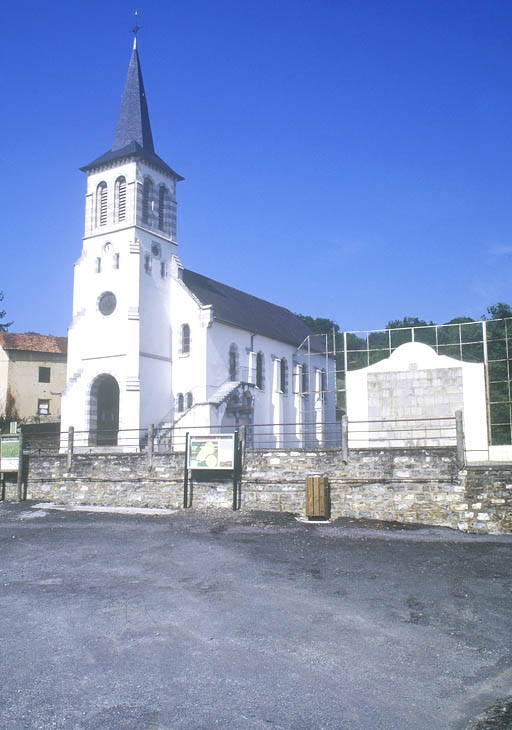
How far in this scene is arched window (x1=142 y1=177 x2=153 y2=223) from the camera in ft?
110

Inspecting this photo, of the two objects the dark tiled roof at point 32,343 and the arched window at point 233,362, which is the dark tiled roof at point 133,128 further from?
the dark tiled roof at point 32,343

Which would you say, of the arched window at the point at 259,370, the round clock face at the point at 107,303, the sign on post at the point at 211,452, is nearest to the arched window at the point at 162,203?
the round clock face at the point at 107,303

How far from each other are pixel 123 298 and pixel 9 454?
11552mm

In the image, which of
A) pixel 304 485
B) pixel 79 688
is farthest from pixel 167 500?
pixel 79 688

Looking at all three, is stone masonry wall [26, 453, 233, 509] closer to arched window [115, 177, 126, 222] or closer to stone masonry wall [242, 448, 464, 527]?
stone masonry wall [242, 448, 464, 527]

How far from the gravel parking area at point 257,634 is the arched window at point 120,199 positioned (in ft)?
75.4

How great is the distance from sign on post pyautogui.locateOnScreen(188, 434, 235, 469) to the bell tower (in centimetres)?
1097

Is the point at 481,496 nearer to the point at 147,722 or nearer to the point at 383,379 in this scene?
the point at 383,379

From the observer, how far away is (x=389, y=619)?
8250 mm

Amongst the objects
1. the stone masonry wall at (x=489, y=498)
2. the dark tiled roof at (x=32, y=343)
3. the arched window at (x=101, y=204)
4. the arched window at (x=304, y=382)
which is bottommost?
the stone masonry wall at (x=489, y=498)

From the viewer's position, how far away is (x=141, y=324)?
31203 mm

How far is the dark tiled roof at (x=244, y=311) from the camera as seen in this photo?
1393 inches

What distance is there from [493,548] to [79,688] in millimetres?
9973

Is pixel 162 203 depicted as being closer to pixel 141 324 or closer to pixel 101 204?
pixel 101 204
